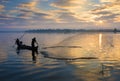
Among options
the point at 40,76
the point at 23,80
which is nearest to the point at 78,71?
the point at 40,76

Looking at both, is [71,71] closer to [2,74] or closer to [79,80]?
[79,80]

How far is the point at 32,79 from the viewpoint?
21.1 meters

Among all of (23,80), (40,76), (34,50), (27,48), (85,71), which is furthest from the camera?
(27,48)

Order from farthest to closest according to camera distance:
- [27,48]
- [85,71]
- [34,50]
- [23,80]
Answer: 1. [27,48]
2. [34,50]
3. [85,71]
4. [23,80]

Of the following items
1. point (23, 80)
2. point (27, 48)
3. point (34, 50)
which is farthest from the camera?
point (27, 48)

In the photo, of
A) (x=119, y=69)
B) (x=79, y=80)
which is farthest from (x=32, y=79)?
(x=119, y=69)

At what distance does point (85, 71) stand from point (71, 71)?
156cm

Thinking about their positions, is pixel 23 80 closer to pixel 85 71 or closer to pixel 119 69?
pixel 85 71

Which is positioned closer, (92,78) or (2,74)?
(92,78)

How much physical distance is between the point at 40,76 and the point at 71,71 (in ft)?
14.1

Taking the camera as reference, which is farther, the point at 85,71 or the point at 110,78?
the point at 85,71

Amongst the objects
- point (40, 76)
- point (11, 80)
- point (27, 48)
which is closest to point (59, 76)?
point (40, 76)

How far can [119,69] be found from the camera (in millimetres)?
26312

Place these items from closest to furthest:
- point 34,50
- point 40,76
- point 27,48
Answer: point 40,76
point 34,50
point 27,48
